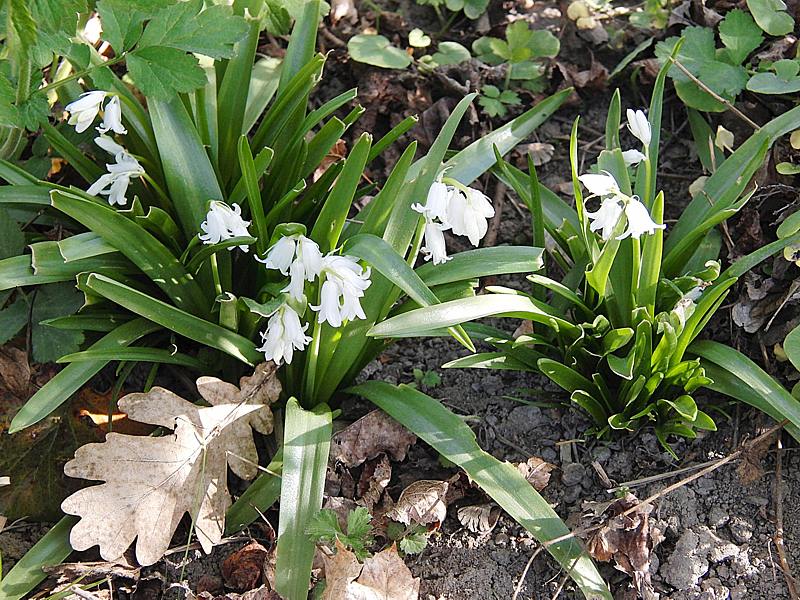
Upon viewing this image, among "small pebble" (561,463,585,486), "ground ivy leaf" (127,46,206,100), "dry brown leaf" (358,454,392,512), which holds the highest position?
"ground ivy leaf" (127,46,206,100)

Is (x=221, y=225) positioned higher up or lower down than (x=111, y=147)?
lower down

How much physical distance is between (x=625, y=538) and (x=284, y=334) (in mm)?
919

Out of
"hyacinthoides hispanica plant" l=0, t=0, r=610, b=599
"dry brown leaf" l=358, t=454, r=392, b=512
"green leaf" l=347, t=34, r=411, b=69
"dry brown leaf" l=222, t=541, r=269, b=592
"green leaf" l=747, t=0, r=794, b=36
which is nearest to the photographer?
"hyacinthoides hispanica plant" l=0, t=0, r=610, b=599

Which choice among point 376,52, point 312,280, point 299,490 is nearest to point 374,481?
point 299,490

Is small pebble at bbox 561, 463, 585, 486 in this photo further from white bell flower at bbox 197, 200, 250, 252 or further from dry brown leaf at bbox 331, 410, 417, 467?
white bell flower at bbox 197, 200, 250, 252

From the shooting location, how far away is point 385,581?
1.85m

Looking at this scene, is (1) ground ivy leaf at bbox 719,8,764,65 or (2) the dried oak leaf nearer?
(2) the dried oak leaf

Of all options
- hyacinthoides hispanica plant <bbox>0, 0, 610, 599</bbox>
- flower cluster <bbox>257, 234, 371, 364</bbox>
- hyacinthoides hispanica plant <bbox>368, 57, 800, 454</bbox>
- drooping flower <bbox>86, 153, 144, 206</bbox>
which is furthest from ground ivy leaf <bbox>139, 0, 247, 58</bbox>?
hyacinthoides hispanica plant <bbox>368, 57, 800, 454</bbox>

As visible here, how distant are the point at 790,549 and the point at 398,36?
2125mm

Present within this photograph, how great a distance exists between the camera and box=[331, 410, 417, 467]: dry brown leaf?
2102 mm

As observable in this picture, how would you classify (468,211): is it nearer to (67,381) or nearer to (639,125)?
(639,125)

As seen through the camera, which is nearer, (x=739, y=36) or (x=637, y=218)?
(x=637, y=218)

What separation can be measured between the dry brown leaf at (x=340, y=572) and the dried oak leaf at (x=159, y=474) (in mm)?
284

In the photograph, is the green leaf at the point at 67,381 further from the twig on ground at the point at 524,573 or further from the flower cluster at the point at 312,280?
the twig on ground at the point at 524,573
